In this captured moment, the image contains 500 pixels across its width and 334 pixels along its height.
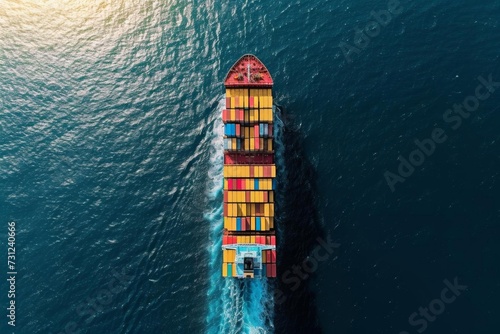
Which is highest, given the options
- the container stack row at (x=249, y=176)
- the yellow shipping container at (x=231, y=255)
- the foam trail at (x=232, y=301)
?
the container stack row at (x=249, y=176)

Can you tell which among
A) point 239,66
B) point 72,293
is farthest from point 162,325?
point 239,66

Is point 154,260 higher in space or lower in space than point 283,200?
lower

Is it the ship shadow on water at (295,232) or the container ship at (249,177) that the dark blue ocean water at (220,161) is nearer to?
the ship shadow on water at (295,232)

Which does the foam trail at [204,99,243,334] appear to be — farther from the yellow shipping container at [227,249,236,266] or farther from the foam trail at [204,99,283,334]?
the yellow shipping container at [227,249,236,266]

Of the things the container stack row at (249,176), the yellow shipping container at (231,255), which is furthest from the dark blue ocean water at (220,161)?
the container stack row at (249,176)

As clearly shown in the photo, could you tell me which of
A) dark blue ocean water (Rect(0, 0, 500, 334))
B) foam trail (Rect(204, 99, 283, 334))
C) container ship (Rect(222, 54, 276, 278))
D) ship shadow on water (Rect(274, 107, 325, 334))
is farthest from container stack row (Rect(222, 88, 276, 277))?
dark blue ocean water (Rect(0, 0, 500, 334))

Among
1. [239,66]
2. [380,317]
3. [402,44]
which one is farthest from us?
[402,44]

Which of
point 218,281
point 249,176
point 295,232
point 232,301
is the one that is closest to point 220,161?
point 249,176

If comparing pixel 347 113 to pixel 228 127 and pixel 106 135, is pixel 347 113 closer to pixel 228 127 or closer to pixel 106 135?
pixel 228 127
